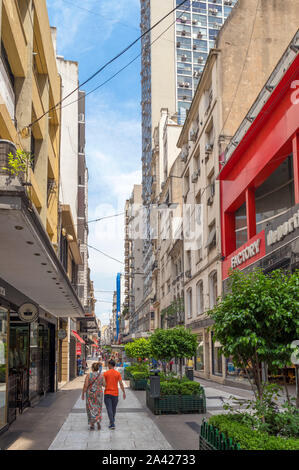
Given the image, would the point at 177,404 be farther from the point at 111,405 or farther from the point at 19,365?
the point at 19,365

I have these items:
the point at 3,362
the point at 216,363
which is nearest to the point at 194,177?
the point at 216,363

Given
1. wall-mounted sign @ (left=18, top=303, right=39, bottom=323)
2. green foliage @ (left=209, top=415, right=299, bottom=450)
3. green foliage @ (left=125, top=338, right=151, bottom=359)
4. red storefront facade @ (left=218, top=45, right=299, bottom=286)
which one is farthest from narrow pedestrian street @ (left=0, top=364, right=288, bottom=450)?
green foliage @ (left=125, top=338, right=151, bottom=359)

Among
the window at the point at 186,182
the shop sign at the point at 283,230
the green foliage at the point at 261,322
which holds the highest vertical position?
the window at the point at 186,182

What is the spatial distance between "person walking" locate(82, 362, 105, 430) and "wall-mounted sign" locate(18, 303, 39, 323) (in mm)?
2539

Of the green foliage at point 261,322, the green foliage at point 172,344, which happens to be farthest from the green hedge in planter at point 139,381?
the green foliage at point 261,322

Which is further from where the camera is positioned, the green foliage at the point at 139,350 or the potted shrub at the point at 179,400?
the green foliage at the point at 139,350

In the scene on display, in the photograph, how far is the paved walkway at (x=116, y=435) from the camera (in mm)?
9875

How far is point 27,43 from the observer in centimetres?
1498

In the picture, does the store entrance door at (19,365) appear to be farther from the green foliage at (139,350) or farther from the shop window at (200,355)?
the shop window at (200,355)

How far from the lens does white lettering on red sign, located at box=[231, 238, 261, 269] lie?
20659mm

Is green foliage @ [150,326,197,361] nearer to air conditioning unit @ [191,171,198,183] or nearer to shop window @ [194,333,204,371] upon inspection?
shop window @ [194,333,204,371]

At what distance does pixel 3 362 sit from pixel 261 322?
7.44 meters
